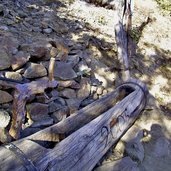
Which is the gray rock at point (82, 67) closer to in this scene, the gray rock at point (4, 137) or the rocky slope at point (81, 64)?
the rocky slope at point (81, 64)

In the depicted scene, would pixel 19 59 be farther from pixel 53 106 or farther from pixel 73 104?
pixel 73 104

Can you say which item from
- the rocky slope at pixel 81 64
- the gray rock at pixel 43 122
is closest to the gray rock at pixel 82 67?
the rocky slope at pixel 81 64

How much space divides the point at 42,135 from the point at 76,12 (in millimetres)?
4143

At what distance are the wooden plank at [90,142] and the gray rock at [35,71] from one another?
3.63ft

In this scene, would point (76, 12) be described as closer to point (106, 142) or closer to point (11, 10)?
point (11, 10)

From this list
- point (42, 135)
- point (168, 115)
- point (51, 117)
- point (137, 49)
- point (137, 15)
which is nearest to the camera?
point (42, 135)

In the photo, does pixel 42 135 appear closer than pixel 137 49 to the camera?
Yes

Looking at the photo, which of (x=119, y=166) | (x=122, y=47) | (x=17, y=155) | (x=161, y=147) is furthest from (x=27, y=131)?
(x=122, y=47)

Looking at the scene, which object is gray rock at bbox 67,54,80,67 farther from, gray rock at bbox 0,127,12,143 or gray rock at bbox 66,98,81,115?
gray rock at bbox 0,127,12,143

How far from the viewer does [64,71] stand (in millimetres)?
4492

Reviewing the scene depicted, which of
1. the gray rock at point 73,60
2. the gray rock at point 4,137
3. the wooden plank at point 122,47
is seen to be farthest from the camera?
the wooden plank at point 122,47

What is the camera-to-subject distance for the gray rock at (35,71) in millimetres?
3988

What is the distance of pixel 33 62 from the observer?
4328 millimetres

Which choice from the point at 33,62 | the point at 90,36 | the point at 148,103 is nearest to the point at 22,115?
the point at 33,62
